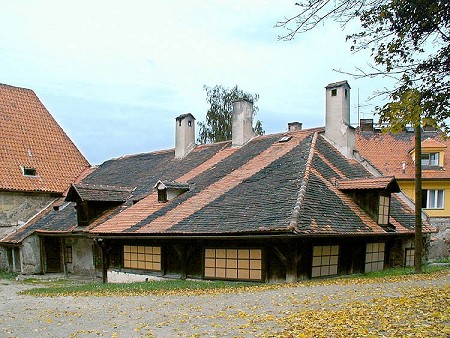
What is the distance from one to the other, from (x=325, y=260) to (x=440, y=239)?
1693cm

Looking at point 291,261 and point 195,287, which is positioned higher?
point 291,261

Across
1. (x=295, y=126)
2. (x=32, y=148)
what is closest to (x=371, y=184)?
(x=295, y=126)

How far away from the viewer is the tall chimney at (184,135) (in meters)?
28.4

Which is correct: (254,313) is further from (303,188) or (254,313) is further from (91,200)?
(91,200)

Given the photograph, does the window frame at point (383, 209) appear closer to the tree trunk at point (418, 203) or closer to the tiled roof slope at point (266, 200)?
the tiled roof slope at point (266, 200)

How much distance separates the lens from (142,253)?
794 inches

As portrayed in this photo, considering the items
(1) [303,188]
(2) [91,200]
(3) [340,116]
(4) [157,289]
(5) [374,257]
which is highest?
(3) [340,116]

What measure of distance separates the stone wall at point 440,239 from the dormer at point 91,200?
18.2m

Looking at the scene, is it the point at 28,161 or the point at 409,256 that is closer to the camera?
the point at 409,256

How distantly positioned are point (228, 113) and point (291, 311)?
114 ft

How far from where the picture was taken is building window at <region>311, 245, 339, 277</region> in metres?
16.6

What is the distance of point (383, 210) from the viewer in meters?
19.1

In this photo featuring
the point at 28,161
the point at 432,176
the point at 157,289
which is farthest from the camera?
the point at 432,176

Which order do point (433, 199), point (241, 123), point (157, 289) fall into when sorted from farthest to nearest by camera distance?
1. point (433, 199)
2. point (241, 123)
3. point (157, 289)
